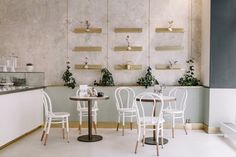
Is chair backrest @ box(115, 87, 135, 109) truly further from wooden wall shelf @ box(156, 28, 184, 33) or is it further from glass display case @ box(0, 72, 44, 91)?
glass display case @ box(0, 72, 44, 91)

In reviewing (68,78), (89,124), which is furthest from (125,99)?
(68,78)

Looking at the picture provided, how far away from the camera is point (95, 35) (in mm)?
6852

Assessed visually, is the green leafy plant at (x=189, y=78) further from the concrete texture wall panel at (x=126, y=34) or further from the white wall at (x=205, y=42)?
the concrete texture wall panel at (x=126, y=34)

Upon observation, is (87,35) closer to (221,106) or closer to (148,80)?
(148,80)

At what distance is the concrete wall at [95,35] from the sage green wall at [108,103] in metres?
0.37

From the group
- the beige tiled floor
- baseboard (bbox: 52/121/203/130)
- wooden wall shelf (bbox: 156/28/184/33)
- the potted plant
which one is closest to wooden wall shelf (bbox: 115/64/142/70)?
wooden wall shelf (bbox: 156/28/184/33)

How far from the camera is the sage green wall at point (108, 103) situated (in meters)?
6.45

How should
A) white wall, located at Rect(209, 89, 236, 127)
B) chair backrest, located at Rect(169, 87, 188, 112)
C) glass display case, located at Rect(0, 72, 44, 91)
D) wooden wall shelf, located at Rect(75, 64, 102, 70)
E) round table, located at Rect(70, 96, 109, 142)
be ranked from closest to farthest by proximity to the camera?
round table, located at Rect(70, 96, 109, 142) → glass display case, located at Rect(0, 72, 44, 91) → white wall, located at Rect(209, 89, 236, 127) → chair backrest, located at Rect(169, 87, 188, 112) → wooden wall shelf, located at Rect(75, 64, 102, 70)

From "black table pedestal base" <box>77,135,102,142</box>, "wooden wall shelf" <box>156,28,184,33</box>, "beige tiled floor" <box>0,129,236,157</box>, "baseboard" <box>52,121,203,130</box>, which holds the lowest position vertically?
"beige tiled floor" <box>0,129,236,157</box>

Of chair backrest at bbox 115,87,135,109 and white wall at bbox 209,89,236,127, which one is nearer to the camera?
white wall at bbox 209,89,236,127

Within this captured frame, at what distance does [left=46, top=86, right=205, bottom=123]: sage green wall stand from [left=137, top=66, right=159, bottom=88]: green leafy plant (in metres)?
0.12

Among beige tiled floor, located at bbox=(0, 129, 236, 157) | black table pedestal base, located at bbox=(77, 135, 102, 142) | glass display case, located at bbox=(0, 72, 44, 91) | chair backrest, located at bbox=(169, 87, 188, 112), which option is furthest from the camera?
chair backrest, located at bbox=(169, 87, 188, 112)

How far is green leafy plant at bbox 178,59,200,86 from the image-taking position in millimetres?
6551

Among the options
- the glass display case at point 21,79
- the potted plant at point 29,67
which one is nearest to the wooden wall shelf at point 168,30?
the glass display case at point 21,79
